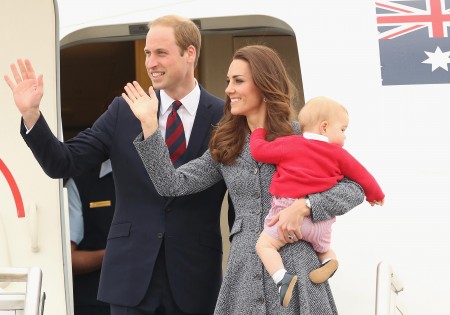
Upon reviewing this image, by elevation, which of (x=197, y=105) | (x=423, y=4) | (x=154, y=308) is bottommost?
(x=154, y=308)

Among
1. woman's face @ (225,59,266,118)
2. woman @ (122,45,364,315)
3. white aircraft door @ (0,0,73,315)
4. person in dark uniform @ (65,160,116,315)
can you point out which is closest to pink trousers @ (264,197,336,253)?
woman @ (122,45,364,315)

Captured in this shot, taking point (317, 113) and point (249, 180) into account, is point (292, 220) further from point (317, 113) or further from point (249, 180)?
point (317, 113)

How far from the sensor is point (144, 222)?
3750mm

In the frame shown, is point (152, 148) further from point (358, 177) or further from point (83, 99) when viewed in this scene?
point (83, 99)

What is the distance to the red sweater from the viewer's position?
3.27 m

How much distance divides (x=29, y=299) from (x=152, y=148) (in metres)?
0.69

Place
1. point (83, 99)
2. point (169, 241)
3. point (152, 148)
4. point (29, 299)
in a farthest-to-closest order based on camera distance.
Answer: point (83, 99), point (169, 241), point (152, 148), point (29, 299)

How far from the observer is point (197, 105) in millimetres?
3879

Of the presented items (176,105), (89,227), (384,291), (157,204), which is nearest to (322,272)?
(384,291)

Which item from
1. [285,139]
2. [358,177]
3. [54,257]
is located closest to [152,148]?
[285,139]

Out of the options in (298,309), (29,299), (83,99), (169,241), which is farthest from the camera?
(83,99)

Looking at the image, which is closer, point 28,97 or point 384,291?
point 384,291

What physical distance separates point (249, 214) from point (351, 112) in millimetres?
949

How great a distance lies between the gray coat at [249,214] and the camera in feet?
10.7
